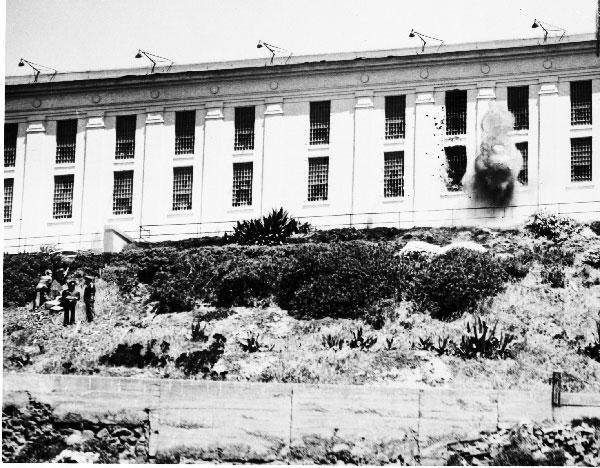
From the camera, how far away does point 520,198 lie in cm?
2883

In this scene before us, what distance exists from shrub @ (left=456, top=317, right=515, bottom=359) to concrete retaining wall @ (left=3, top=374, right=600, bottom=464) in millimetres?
2009

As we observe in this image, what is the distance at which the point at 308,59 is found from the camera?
3073 centimetres

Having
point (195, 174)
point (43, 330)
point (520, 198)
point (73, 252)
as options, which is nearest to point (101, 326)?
point (43, 330)

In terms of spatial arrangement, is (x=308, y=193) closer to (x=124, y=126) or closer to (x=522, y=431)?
(x=124, y=126)

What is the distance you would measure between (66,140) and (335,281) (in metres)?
10.8

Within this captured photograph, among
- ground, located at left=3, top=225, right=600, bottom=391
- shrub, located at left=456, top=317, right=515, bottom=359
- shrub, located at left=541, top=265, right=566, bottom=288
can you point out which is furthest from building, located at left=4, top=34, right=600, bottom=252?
shrub, located at left=456, top=317, right=515, bottom=359

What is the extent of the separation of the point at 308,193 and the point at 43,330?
8.81 m

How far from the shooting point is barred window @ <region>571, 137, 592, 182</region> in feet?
94.7

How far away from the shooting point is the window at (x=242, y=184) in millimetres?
30859

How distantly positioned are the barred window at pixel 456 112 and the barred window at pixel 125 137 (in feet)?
27.0

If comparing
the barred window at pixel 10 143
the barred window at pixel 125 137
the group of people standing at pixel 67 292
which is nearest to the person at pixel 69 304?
the group of people standing at pixel 67 292

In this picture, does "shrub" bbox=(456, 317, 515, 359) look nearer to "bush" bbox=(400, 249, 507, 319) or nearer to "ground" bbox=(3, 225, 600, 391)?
"ground" bbox=(3, 225, 600, 391)

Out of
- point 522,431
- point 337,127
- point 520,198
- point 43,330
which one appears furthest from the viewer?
point 337,127

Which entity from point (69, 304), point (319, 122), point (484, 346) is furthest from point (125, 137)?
point (484, 346)
